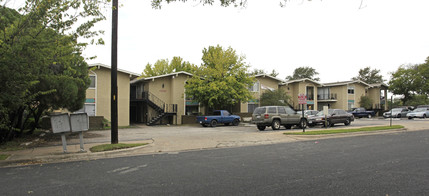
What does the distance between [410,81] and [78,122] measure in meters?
58.4

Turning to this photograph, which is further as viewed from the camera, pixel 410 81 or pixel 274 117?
pixel 410 81

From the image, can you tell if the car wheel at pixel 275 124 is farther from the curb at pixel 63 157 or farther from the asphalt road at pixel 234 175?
the curb at pixel 63 157

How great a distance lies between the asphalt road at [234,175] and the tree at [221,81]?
737 inches

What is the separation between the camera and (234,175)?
238 inches

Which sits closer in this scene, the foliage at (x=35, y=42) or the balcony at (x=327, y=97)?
the foliage at (x=35, y=42)

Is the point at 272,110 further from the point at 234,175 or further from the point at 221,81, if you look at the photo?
the point at 234,175

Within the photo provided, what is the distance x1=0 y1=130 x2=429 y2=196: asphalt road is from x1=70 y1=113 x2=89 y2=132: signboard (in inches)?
70.2

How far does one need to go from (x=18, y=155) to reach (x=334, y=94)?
4610 centimetres

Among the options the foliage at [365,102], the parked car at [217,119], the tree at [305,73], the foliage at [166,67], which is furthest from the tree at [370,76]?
the parked car at [217,119]

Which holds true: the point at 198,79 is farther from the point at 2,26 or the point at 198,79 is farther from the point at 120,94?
the point at 2,26

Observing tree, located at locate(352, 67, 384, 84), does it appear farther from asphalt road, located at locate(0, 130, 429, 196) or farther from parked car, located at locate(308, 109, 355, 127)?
asphalt road, located at locate(0, 130, 429, 196)

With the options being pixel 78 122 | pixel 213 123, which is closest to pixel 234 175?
pixel 78 122

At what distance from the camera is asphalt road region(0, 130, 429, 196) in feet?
16.3

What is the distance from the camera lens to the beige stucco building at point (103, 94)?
24750mm
